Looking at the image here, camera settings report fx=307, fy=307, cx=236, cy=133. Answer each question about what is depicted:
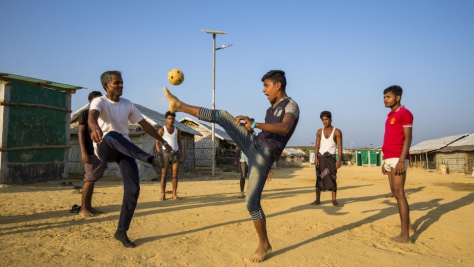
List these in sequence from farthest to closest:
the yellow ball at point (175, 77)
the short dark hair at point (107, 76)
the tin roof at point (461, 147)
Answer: the tin roof at point (461, 147)
the yellow ball at point (175, 77)
the short dark hair at point (107, 76)

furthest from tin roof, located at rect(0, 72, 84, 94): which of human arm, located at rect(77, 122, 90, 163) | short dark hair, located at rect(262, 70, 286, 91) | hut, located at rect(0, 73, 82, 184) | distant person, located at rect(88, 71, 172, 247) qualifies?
short dark hair, located at rect(262, 70, 286, 91)

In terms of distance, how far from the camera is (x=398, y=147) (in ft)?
13.8

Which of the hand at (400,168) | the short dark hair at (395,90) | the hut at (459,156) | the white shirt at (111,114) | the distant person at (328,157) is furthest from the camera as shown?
the hut at (459,156)

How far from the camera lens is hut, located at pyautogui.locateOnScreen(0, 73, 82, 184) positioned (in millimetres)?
9297

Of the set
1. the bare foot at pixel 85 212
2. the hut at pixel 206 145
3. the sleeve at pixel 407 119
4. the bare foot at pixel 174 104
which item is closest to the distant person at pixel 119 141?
the bare foot at pixel 174 104

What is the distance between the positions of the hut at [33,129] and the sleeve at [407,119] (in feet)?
34.3

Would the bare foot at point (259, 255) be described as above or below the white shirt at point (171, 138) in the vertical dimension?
below

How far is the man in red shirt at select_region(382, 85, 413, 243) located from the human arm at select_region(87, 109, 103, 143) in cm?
369

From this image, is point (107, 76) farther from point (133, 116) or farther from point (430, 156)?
point (430, 156)

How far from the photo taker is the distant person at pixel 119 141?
3.38 meters

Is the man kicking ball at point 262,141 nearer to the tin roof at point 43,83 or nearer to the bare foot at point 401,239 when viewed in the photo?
the bare foot at point 401,239

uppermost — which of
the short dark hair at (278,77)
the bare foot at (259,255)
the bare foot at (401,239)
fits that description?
the short dark hair at (278,77)

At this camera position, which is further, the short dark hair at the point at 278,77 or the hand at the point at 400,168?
the hand at the point at 400,168

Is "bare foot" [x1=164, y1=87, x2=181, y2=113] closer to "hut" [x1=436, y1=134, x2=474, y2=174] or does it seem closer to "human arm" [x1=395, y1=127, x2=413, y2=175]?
"human arm" [x1=395, y1=127, x2=413, y2=175]
